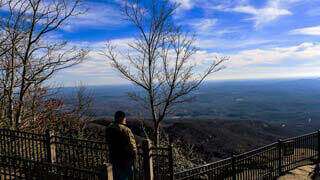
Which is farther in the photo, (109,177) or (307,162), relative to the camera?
(307,162)

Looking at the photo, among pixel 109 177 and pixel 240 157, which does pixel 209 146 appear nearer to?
pixel 240 157

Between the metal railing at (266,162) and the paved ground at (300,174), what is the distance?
0.27 m

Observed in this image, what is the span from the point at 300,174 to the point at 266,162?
5.93ft

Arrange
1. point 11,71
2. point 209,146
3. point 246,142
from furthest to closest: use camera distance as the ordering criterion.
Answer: point 246,142 → point 209,146 → point 11,71

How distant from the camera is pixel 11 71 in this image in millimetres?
20734

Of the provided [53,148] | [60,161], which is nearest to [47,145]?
[53,148]

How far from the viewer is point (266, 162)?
659 inches

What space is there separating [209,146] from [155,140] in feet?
106

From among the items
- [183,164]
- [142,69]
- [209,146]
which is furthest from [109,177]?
[209,146]

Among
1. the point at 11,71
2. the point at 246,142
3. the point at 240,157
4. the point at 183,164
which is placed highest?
the point at 11,71

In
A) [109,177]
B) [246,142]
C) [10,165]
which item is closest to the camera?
[109,177]

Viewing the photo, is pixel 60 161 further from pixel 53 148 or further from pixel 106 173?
pixel 106 173

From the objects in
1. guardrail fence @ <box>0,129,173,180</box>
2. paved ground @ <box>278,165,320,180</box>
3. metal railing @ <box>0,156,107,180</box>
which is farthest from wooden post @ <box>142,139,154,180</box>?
paved ground @ <box>278,165,320,180</box>

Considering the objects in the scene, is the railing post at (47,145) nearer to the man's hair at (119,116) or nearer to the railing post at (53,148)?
the railing post at (53,148)
